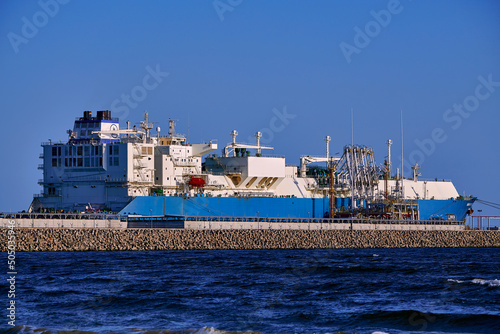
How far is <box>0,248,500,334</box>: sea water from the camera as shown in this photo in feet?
89.8

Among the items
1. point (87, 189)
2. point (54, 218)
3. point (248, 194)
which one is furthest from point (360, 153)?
point (54, 218)

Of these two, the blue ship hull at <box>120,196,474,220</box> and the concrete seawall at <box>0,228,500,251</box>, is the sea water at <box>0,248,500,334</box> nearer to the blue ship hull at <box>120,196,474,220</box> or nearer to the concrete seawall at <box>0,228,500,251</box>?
the concrete seawall at <box>0,228,500,251</box>

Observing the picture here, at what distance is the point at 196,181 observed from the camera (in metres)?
72.8

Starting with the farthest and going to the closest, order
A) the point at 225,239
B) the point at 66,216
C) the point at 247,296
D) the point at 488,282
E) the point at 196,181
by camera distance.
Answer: the point at 196,181 → the point at 225,239 → the point at 66,216 → the point at 488,282 → the point at 247,296

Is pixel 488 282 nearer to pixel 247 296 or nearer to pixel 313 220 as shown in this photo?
pixel 247 296

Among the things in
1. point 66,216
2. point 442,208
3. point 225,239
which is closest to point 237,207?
point 225,239

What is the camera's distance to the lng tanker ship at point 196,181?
68562 mm

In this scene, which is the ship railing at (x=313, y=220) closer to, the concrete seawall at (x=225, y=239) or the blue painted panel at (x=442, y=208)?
the concrete seawall at (x=225, y=239)

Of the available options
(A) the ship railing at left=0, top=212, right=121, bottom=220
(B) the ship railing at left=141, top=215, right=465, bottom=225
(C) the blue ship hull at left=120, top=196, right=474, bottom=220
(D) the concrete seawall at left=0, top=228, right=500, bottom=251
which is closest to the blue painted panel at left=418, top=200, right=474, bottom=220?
(C) the blue ship hull at left=120, top=196, right=474, bottom=220

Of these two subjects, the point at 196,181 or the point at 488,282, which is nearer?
the point at 488,282

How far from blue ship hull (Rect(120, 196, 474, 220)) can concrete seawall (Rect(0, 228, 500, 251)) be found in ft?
23.9

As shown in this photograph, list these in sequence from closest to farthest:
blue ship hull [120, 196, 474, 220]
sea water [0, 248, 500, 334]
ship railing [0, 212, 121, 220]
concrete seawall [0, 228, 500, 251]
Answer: sea water [0, 248, 500, 334]
concrete seawall [0, 228, 500, 251]
ship railing [0, 212, 121, 220]
blue ship hull [120, 196, 474, 220]

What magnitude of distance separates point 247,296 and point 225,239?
29.4 meters

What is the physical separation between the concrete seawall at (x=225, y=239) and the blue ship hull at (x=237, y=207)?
7289 millimetres
